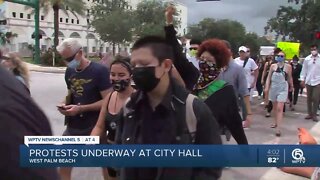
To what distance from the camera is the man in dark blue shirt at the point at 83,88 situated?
13.4ft

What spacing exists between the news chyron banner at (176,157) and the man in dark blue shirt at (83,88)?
3.56 ft

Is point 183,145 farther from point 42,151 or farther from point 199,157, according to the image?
point 42,151

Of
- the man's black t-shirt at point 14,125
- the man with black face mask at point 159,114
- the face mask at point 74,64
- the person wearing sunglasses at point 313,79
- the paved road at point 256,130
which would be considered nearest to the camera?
the man's black t-shirt at point 14,125

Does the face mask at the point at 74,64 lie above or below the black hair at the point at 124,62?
below

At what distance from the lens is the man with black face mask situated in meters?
2.25

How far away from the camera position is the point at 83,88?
4.10m

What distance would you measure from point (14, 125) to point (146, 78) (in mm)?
1323

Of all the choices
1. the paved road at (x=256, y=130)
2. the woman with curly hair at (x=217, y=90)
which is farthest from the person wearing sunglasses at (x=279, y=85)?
the woman with curly hair at (x=217, y=90)

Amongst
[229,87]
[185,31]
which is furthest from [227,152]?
[185,31]

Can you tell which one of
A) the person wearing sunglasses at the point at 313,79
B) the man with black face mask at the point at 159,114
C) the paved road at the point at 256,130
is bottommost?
the paved road at the point at 256,130

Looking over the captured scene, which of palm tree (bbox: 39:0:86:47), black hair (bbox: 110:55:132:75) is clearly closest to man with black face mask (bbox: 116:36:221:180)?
black hair (bbox: 110:55:132:75)

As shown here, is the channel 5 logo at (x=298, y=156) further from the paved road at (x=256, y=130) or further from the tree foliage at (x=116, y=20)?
the tree foliage at (x=116, y=20)

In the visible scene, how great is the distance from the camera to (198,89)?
4105 millimetres

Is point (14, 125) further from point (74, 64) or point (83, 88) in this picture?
point (74, 64)
